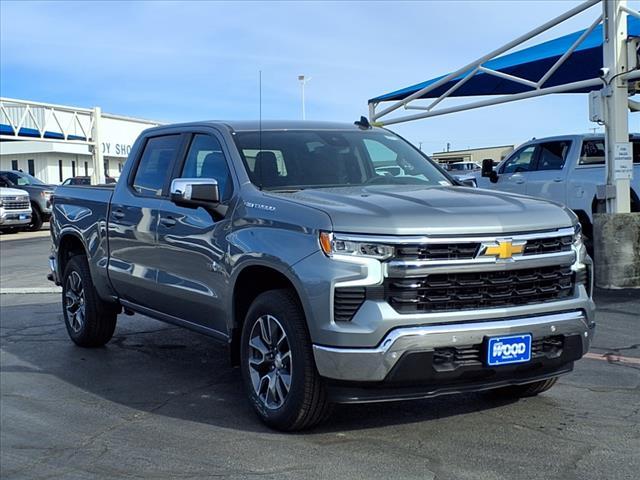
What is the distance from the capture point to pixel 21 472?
4.07 metres

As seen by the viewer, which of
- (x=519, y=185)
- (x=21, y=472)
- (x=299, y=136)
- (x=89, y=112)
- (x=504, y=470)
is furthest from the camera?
(x=89, y=112)

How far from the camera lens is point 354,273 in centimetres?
393

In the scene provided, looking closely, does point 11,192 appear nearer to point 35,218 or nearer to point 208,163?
point 35,218

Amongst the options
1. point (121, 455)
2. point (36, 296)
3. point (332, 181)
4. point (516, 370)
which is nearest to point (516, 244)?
point (516, 370)

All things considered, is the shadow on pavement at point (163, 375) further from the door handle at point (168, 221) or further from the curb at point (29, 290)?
the curb at point (29, 290)

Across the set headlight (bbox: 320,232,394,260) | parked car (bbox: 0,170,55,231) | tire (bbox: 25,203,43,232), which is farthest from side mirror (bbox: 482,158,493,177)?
tire (bbox: 25,203,43,232)

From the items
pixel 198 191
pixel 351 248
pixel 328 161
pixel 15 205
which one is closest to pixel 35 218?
pixel 15 205

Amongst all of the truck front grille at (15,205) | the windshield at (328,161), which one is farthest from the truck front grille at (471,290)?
the truck front grille at (15,205)

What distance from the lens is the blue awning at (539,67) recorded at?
11.7 metres

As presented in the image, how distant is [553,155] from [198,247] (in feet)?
26.7

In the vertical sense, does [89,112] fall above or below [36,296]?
above

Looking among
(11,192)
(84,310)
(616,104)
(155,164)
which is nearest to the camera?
(155,164)

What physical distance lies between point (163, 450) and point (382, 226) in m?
1.80

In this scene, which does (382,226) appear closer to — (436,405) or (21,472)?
(436,405)
